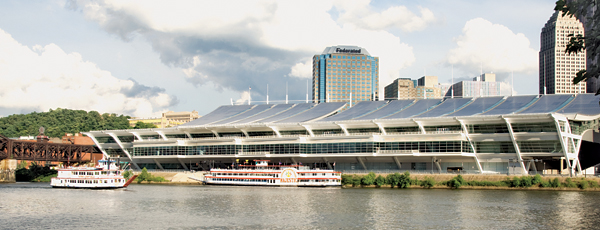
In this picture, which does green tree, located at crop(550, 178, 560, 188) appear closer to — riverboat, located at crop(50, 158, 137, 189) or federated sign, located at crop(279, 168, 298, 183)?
federated sign, located at crop(279, 168, 298, 183)

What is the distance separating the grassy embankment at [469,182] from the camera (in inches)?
3278

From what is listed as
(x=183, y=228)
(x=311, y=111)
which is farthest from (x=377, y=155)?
(x=183, y=228)

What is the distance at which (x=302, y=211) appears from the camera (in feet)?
184

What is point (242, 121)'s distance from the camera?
132 metres

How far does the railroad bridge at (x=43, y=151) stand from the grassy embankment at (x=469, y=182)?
76.2 m

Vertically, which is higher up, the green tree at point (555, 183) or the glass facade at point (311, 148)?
the glass facade at point (311, 148)

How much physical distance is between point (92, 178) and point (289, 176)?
108 feet

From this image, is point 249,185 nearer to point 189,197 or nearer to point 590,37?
point 189,197

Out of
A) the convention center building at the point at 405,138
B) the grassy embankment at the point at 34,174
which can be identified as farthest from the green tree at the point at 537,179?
the grassy embankment at the point at 34,174

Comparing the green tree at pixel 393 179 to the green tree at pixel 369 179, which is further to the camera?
the green tree at pixel 369 179

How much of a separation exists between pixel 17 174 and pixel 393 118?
87.5 metres

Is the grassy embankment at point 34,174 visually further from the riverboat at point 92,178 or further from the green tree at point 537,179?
the green tree at point 537,179

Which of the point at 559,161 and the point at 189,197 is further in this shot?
the point at 559,161

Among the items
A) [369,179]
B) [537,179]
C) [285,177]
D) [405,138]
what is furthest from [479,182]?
[285,177]
